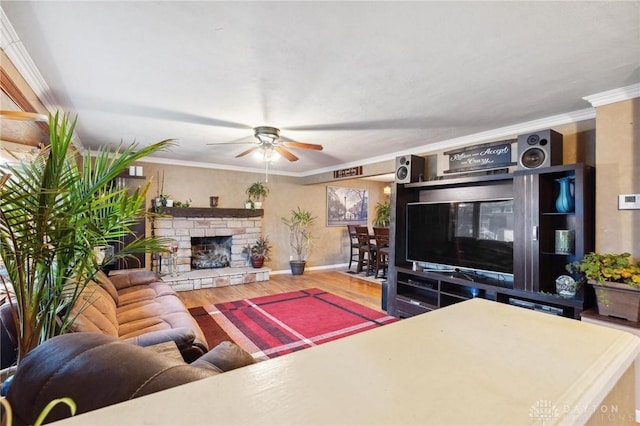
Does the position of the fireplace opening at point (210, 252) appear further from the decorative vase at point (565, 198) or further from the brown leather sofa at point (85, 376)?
the decorative vase at point (565, 198)

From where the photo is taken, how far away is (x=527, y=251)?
8.91 feet

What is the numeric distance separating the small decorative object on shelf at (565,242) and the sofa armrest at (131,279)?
446 centimetres

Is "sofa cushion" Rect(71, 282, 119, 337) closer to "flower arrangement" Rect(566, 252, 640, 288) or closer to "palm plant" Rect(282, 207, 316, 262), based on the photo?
"flower arrangement" Rect(566, 252, 640, 288)

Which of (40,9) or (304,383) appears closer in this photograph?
(304,383)

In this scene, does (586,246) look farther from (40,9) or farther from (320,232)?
(320,232)

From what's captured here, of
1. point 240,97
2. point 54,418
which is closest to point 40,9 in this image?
point 240,97

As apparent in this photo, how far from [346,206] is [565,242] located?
16.8 ft

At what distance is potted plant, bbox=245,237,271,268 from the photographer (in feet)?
19.1

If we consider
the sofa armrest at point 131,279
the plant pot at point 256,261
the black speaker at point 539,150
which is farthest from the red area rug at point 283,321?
the black speaker at point 539,150

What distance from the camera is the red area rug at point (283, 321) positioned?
3010mm

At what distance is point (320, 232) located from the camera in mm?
7043

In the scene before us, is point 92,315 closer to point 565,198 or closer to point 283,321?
point 283,321

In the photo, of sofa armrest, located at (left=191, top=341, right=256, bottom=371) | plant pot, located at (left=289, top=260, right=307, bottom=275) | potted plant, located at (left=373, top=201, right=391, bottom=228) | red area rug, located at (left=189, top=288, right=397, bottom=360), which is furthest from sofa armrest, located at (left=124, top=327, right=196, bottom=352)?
potted plant, located at (left=373, top=201, right=391, bottom=228)

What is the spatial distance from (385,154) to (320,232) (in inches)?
119
